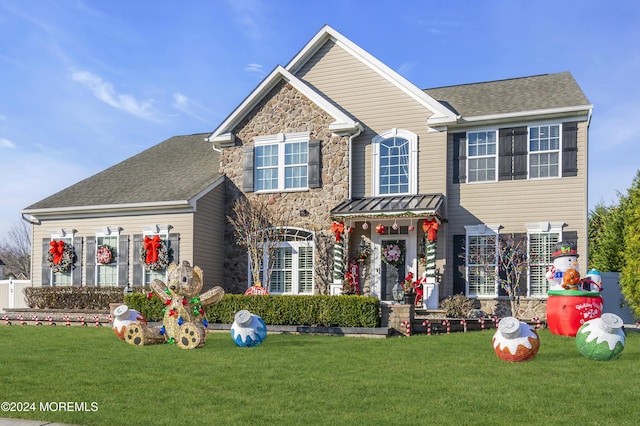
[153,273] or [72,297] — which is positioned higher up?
[153,273]

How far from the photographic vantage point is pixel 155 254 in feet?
66.3

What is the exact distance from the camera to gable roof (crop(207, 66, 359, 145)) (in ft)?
64.0

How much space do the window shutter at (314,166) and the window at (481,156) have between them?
187 inches

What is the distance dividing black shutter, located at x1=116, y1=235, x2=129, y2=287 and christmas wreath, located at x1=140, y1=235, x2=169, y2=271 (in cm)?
85

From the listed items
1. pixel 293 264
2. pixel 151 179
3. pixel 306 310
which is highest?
pixel 151 179

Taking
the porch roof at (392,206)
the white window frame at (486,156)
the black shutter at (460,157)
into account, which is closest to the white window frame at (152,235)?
the porch roof at (392,206)

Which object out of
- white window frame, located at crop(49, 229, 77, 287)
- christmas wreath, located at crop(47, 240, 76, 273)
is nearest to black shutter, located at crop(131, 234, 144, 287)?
christmas wreath, located at crop(47, 240, 76, 273)

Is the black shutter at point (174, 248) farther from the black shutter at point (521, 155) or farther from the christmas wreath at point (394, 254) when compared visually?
the black shutter at point (521, 155)

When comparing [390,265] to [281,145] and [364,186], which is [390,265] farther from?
[281,145]

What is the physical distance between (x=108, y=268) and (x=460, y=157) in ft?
41.2

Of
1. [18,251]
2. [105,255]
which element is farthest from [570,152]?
[18,251]

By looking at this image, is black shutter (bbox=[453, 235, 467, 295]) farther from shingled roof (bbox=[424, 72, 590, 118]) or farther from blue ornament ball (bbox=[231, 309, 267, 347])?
blue ornament ball (bbox=[231, 309, 267, 347])

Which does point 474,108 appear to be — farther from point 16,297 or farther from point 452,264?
point 16,297

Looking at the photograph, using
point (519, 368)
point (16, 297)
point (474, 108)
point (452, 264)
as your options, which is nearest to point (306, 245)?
point (452, 264)
